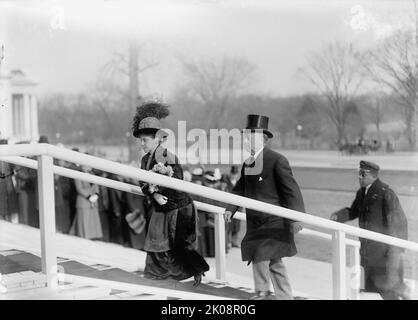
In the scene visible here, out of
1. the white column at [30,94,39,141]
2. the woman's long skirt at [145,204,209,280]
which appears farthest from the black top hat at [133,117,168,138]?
the white column at [30,94,39,141]

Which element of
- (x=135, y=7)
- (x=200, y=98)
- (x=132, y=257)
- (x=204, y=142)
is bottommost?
(x=132, y=257)

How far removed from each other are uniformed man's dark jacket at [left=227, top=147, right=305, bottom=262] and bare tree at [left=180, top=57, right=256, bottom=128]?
3.51 ft

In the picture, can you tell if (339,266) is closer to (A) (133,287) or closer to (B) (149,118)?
(A) (133,287)

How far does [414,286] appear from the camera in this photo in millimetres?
3805

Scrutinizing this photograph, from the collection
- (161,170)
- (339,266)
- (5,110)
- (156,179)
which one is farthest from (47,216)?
(339,266)

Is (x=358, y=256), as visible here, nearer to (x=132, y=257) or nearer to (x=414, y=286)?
(x=414, y=286)

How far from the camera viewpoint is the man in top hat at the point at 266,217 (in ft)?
11.5

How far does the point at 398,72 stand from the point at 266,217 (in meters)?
1.61

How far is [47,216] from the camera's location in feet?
9.84

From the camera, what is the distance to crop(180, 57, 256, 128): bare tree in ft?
14.5

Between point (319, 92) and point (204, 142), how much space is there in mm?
1140

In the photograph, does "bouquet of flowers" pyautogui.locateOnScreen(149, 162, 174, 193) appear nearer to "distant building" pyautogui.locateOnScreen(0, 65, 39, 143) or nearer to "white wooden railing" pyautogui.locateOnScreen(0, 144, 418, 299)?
"white wooden railing" pyautogui.locateOnScreen(0, 144, 418, 299)
